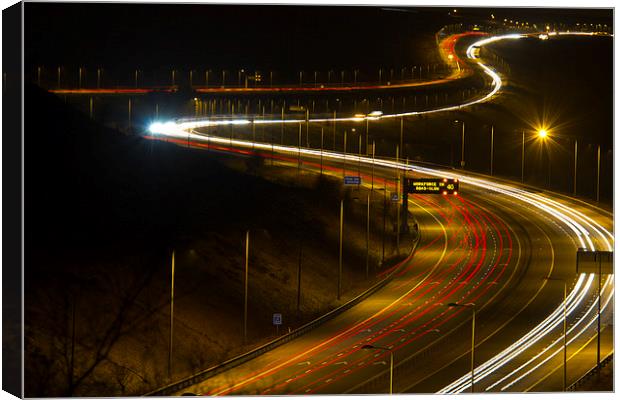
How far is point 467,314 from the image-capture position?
62219mm

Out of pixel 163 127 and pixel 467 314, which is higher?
pixel 163 127

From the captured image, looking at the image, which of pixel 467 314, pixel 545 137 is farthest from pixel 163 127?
pixel 467 314

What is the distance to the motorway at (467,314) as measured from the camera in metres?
48.9

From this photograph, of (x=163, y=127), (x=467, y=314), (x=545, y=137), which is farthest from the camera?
(x=163, y=127)

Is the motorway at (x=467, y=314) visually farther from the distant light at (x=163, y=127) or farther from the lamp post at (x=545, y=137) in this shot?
the distant light at (x=163, y=127)

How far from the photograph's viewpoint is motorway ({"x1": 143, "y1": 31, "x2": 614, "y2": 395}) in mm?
48938

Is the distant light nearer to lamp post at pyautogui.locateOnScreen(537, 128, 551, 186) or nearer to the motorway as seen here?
the motorway

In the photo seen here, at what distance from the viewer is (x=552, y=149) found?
111062mm

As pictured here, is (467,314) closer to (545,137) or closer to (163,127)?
(545,137)

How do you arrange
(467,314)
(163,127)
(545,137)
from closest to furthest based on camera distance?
(467,314) < (545,137) < (163,127)

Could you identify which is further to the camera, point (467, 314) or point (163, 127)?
point (163, 127)

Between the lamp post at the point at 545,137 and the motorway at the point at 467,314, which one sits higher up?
the lamp post at the point at 545,137

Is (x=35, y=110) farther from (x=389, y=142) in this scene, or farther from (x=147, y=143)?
(x=389, y=142)

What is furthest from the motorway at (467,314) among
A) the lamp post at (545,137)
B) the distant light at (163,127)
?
the distant light at (163,127)
